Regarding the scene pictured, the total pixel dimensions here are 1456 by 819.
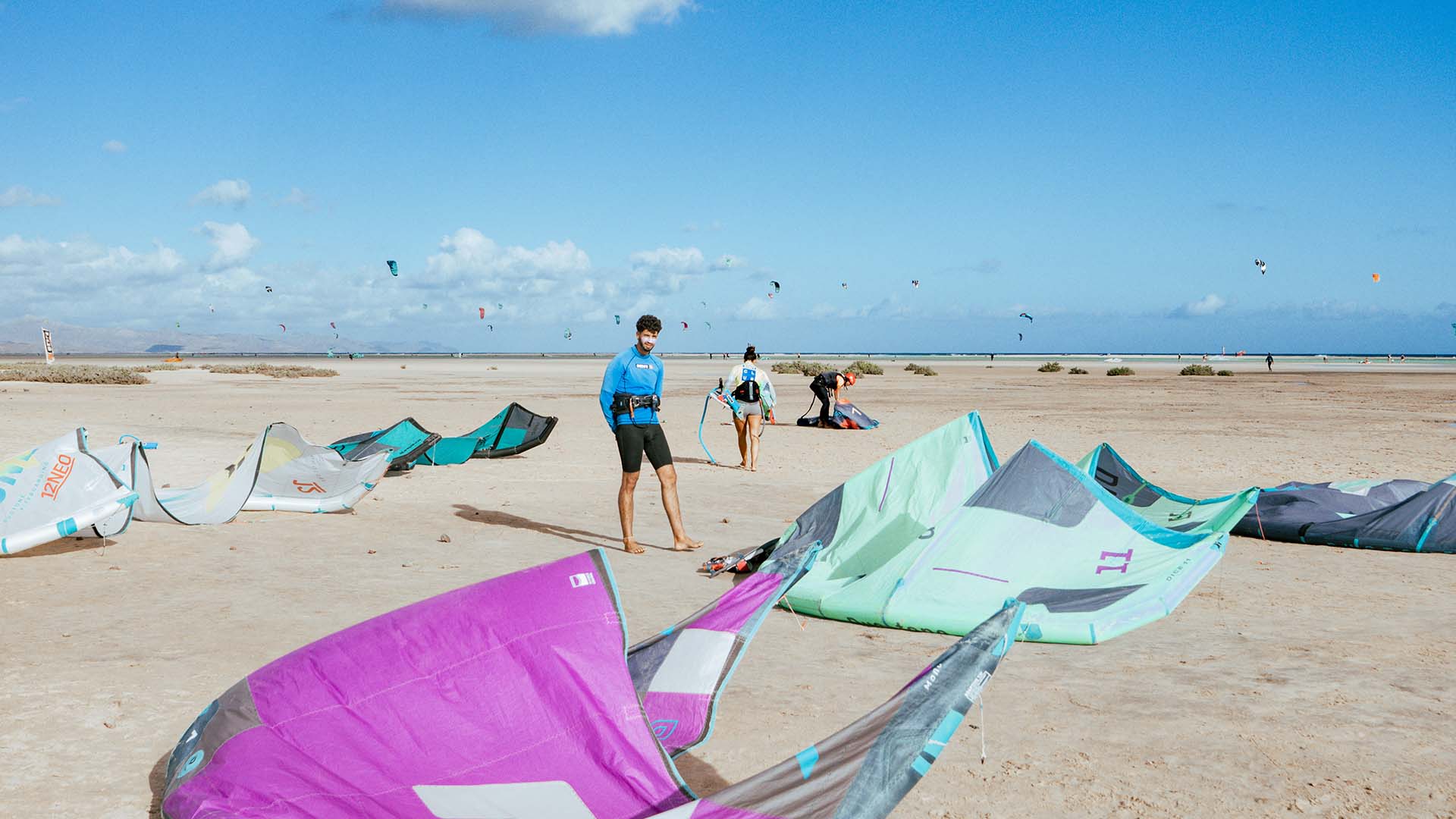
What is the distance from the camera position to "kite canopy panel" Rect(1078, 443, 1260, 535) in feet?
24.3

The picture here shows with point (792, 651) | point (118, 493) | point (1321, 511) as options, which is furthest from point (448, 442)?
point (1321, 511)

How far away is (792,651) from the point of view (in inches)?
213

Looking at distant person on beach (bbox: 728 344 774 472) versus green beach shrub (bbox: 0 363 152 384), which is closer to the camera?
distant person on beach (bbox: 728 344 774 472)

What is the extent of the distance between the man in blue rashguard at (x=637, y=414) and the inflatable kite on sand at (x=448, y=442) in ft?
16.4

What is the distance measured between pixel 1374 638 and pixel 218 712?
19.4ft

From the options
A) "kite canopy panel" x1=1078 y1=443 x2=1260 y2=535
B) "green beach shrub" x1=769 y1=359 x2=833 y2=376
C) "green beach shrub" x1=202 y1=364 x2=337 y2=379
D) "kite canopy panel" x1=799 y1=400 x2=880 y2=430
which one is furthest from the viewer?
"green beach shrub" x1=769 y1=359 x2=833 y2=376

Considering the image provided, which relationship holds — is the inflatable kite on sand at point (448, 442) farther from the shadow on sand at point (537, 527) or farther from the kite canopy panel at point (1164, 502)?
the kite canopy panel at point (1164, 502)

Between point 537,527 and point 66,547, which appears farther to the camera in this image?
point 537,527

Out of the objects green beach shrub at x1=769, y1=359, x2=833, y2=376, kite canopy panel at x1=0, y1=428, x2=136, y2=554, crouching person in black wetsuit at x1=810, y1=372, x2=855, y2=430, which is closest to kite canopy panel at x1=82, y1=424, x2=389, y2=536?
kite canopy panel at x1=0, y1=428, x2=136, y2=554

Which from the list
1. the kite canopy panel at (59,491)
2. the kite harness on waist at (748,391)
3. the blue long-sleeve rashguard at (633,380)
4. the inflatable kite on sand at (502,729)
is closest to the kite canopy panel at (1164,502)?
the blue long-sleeve rashguard at (633,380)

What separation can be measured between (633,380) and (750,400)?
5534 mm

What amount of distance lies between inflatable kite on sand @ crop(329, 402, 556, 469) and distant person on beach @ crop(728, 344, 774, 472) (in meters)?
2.81

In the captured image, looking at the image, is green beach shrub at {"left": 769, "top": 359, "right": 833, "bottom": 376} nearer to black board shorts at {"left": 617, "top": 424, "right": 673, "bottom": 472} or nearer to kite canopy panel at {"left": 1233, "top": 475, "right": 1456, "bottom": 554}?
kite canopy panel at {"left": 1233, "top": 475, "right": 1456, "bottom": 554}

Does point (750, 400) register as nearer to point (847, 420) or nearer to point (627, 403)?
point (627, 403)
